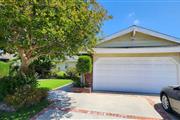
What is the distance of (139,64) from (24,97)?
27.9 ft

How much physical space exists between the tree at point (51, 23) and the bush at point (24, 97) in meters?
1.97

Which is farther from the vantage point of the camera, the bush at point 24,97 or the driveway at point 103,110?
the bush at point 24,97

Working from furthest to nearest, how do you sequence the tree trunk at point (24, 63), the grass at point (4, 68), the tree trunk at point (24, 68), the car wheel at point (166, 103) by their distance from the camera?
the grass at point (4, 68)
the tree trunk at point (24, 68)
the tree trunk at point (24, 63)
the car wheel at point (166, 103)

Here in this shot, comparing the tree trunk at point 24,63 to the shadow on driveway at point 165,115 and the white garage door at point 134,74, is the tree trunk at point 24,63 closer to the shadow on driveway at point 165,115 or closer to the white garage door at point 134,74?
the white garage door at point 134,74

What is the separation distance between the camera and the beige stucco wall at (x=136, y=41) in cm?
1468

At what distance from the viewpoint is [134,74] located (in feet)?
45.0

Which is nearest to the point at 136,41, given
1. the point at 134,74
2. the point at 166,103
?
the point at 134,74

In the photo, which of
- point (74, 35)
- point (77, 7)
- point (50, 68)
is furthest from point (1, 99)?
point (50, 68)

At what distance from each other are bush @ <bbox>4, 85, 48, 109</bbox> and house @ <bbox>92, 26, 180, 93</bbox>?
5.66 meters

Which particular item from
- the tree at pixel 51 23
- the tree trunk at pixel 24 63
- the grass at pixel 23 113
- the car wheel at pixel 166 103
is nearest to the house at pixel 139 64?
the tree at pixel 51 23

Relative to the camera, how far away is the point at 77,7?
8938mm

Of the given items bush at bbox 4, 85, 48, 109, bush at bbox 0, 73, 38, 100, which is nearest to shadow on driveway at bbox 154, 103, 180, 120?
bush at bbox 4, 85, 48, 109

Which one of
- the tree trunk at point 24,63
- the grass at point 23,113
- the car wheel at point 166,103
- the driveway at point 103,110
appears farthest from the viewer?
the tree trunk at point 24,63

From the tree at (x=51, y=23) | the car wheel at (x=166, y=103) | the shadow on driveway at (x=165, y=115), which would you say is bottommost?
the shadow on driveway at (x=165, y=115)
